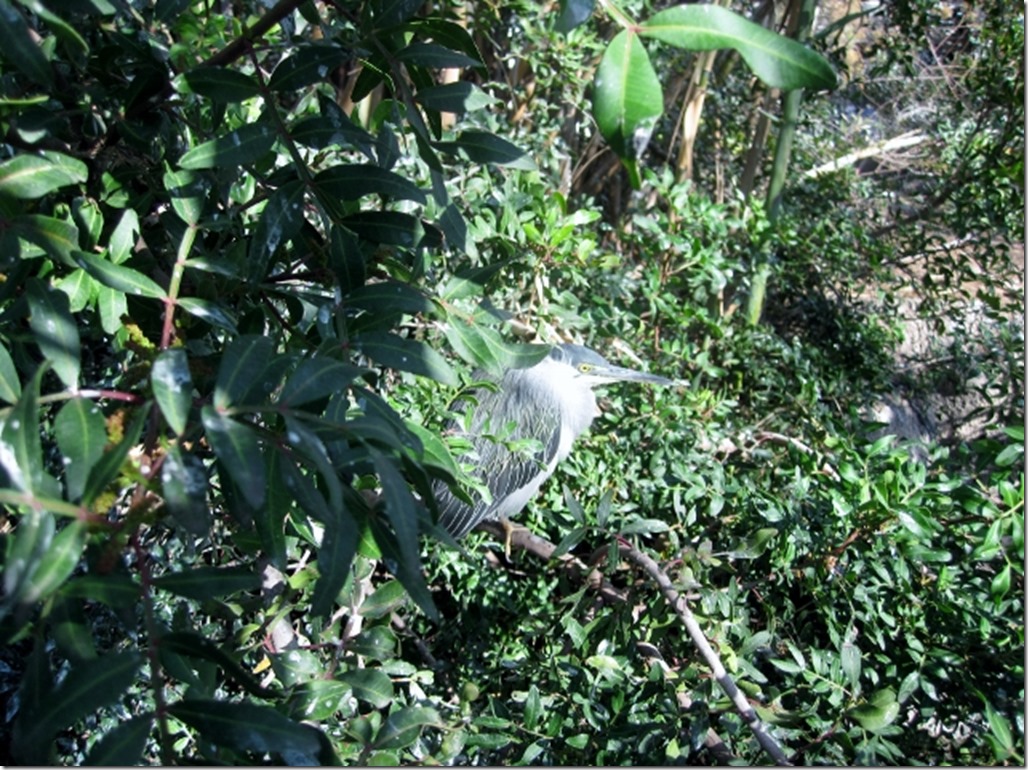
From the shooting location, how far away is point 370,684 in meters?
1.18

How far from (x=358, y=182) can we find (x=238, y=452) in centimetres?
47

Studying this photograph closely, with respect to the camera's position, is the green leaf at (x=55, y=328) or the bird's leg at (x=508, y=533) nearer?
the green leaf at (x=55, y=328)

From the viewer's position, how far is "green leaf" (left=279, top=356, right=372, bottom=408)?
28.9 inches

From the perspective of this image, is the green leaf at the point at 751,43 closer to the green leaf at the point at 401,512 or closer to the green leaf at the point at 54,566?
the green leaf at the point at 401,512

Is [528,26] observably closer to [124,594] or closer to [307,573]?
[307,573]

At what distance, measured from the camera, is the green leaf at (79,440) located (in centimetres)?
68

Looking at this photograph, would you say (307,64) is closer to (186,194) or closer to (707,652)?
(186,194)

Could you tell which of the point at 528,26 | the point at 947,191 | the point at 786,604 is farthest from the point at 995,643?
the point at 947,191

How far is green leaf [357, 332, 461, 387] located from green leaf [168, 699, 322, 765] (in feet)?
1.11

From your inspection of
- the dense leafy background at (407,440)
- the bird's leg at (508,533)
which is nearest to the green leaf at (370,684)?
the dense leafy background at (407,440)

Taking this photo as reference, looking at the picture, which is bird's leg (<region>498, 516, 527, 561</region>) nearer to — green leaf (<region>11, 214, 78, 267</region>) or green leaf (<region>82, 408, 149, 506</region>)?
green leaf (<region>11, 214, 78, 267</region>)

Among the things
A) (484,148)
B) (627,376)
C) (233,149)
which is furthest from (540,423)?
(233,149)

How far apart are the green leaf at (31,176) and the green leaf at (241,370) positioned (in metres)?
0.28

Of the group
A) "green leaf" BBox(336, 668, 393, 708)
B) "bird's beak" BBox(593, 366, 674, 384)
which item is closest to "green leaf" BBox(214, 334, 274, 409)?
"green leaf" BBox(336, 668, 393, 708)
